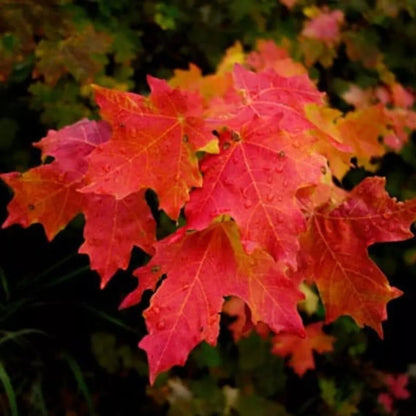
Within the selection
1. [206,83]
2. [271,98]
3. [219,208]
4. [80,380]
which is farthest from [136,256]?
[219,208]

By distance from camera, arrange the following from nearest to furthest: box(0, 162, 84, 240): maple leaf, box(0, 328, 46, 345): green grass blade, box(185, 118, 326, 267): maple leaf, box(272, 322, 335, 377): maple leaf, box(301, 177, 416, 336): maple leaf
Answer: box(185, 118, 326, 267): maple leaf, box(301, 177, 416, 336): maple leaf, box(0, 162, 84, 240): maple leaf, box(0, 328, 46, 345): green grass blade, box(272, 322, 335, 377): maple leaf

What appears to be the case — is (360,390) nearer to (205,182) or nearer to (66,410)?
(66,410)

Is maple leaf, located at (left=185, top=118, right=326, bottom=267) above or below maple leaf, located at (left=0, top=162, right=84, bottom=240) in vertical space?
above

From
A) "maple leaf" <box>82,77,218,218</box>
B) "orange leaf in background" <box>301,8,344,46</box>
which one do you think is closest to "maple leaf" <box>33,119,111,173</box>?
"maple leaf" <box>82,77,218,218</box>

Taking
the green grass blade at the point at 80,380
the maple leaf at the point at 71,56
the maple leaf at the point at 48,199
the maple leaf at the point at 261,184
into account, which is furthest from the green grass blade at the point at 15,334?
the maple leaf at the point at 261,184

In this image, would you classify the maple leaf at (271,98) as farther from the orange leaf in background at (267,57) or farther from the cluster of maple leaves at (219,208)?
the orange leaf in background at (267,57)

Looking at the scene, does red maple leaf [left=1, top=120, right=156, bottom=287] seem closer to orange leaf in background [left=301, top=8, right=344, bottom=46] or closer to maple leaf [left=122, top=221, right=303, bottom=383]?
maple leaf [left=122, top=221, right=303, bottom=383]

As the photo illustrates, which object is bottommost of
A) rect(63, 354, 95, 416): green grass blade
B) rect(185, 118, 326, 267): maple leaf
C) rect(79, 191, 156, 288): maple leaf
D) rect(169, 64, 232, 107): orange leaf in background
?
rect(63, 354, 95, 416): green grass blade
